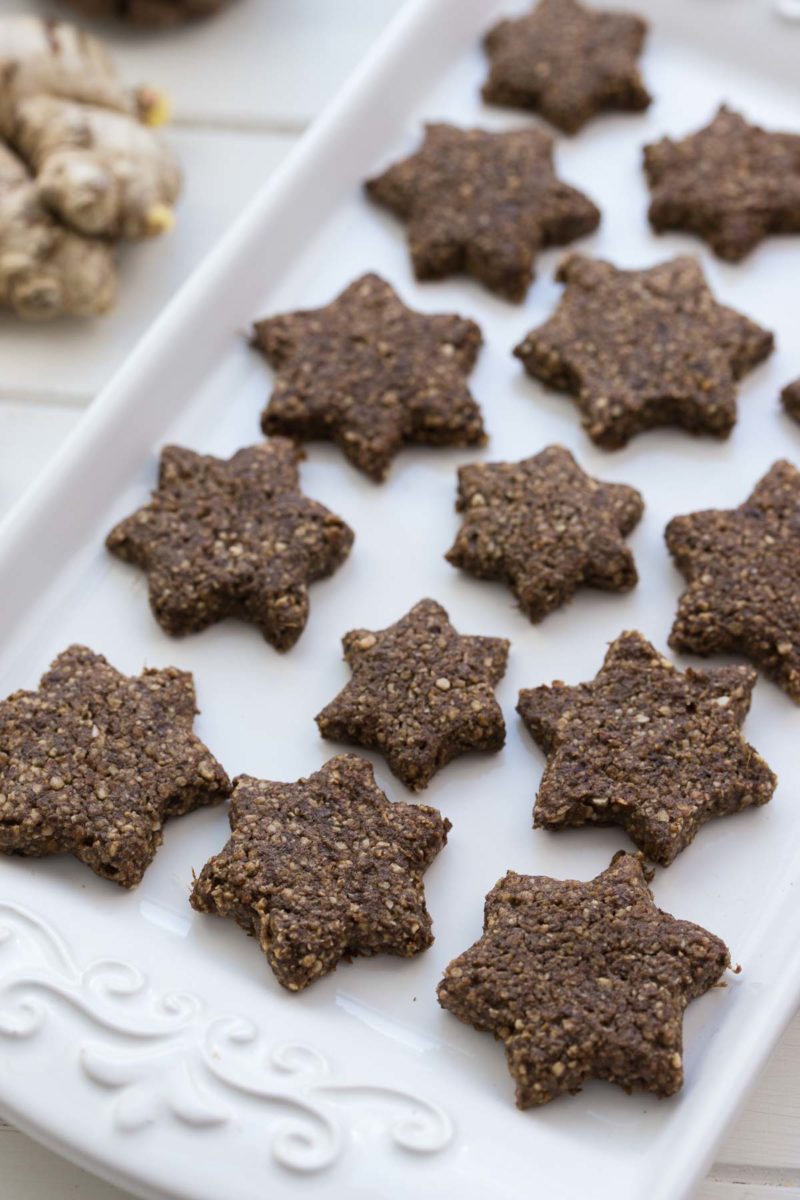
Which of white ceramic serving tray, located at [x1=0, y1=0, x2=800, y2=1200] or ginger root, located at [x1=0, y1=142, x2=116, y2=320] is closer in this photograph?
white ceramic serving tray, located at [x1=0, y1=0, x2=800, y2=1200]

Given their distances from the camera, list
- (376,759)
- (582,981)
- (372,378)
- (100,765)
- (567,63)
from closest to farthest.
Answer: (582,981) < (100,765) < (376,759) < (372,378) < (567,63)

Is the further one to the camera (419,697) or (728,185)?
(728,185)

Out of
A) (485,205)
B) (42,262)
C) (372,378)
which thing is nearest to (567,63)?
(485,205)

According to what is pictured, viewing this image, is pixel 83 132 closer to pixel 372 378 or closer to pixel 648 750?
pixel 372 378

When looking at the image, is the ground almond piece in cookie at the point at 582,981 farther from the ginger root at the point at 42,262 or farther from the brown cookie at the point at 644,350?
the ginger root at the point at 42,262

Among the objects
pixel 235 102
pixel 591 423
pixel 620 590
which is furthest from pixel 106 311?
pixel 620 590

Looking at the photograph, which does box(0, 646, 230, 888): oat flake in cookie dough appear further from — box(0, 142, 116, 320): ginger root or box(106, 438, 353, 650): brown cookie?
box(0, 142, 116, 320): ginger root

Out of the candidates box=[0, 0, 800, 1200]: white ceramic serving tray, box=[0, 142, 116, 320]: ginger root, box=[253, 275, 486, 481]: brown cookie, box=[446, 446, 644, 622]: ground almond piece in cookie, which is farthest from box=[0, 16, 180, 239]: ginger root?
box=[446, 446, 644, 622]: ground almond piece in cookie
